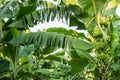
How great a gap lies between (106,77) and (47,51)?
54.5 inches

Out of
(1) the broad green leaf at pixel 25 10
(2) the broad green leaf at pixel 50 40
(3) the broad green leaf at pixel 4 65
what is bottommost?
(3) the broad green leaf at pixel 4 65

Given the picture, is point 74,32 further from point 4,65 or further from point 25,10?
point 4,65

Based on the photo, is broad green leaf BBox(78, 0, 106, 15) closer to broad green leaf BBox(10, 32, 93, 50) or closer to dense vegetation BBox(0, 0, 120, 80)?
dense vegetation BBox(0, 0, 120, 80)

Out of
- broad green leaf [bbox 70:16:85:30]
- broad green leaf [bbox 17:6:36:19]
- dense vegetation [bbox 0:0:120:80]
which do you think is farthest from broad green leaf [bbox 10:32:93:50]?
broad green leaf [bbox 70:16:85:30]

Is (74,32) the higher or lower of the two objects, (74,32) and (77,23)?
the lower

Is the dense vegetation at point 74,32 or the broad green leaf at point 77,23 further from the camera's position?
the broad green leaf at point 77,23

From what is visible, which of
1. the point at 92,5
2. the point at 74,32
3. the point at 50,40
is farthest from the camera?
the point at 74,32

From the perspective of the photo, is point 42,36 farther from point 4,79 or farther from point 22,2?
point 22,2

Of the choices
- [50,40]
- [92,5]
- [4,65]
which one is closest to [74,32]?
[92,5]

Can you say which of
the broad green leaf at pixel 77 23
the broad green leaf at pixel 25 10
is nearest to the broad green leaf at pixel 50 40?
the broad green leaf at pixel 25 10

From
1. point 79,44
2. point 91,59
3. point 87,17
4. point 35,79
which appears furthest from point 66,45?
point 35,79

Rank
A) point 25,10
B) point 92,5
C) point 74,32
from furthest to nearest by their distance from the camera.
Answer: point 74,32 < point 92,5 < point 25,10

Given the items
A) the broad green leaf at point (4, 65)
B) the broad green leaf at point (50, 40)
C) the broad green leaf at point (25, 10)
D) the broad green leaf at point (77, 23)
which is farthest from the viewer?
the broad green leaf at point (77, 23)

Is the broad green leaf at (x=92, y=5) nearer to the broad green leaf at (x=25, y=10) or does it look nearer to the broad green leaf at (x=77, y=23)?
the broad green leaf at (x=77, y=23)
